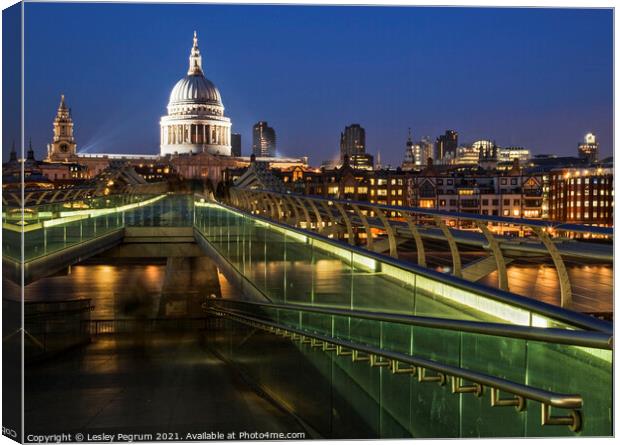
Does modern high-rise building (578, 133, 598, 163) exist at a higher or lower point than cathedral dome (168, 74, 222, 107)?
lower

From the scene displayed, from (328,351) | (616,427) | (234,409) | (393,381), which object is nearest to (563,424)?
(616,427)

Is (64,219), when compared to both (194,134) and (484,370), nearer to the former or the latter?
(484,370)

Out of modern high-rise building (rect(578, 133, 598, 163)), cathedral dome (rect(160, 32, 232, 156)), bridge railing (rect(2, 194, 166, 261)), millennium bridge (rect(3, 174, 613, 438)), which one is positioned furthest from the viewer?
cathedral dome (rect(160, 32, 232, 156))

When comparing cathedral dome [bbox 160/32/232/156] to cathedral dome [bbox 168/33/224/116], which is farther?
cathedral dome [bbox 168/33/224/116]

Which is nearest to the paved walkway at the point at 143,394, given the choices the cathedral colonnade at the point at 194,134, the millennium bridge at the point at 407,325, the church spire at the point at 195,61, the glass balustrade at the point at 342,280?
the millennium bridge at the point at 407,325

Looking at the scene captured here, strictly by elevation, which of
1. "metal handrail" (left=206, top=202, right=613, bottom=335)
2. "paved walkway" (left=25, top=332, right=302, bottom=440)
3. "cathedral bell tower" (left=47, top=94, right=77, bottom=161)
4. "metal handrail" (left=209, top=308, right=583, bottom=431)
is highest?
"cathedral bell tower" (left=47, top=94, right=77, bottom=161)

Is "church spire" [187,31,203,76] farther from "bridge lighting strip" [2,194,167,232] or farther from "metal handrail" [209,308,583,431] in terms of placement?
"metal handrail" [209,308,583,431]

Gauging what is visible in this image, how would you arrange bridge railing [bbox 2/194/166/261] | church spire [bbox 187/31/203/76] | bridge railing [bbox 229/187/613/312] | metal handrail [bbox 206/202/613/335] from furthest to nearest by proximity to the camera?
church spire [bbox 187/31/203/76] → bridge railing [bbox 2/194/166/261] → bridge railing [bbox 229/187/613/312] → metal handrail [bbox 206/202/613/335]

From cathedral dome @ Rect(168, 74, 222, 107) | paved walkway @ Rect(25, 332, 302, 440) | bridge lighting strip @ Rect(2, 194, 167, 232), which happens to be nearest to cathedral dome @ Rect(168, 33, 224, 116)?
cathedral dome @ Rect(168, 74, 222, 107)
